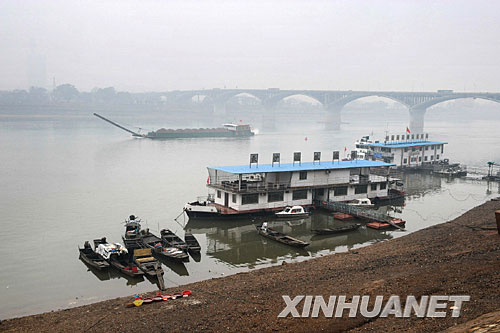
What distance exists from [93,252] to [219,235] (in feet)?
27.2

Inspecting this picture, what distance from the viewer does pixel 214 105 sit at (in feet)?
632

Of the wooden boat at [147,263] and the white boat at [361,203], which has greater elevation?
the white boat at [361,203]

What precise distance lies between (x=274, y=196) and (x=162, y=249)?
11.3 m

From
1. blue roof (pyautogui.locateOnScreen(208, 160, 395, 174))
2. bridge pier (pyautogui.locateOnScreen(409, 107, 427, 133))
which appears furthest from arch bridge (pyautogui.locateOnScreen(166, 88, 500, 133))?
blue roof (pyautogui.locateOnScreen(208, 160, 395, 174))

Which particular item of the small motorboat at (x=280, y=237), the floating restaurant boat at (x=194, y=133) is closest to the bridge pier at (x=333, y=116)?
the floating restaurant boat at (x=194, y=133)

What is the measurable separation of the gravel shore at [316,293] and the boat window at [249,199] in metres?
10.1

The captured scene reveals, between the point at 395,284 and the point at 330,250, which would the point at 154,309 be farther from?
the point at 330,250

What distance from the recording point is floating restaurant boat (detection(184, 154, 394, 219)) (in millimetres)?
31547

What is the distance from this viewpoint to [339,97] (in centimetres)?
15450

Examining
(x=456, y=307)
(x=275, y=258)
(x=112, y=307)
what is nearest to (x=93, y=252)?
(x=112, y=307)

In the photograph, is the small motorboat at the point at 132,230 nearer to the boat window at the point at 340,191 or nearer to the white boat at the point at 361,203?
the boat window at the point at 340,191

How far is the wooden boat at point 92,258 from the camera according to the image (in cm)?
2186
